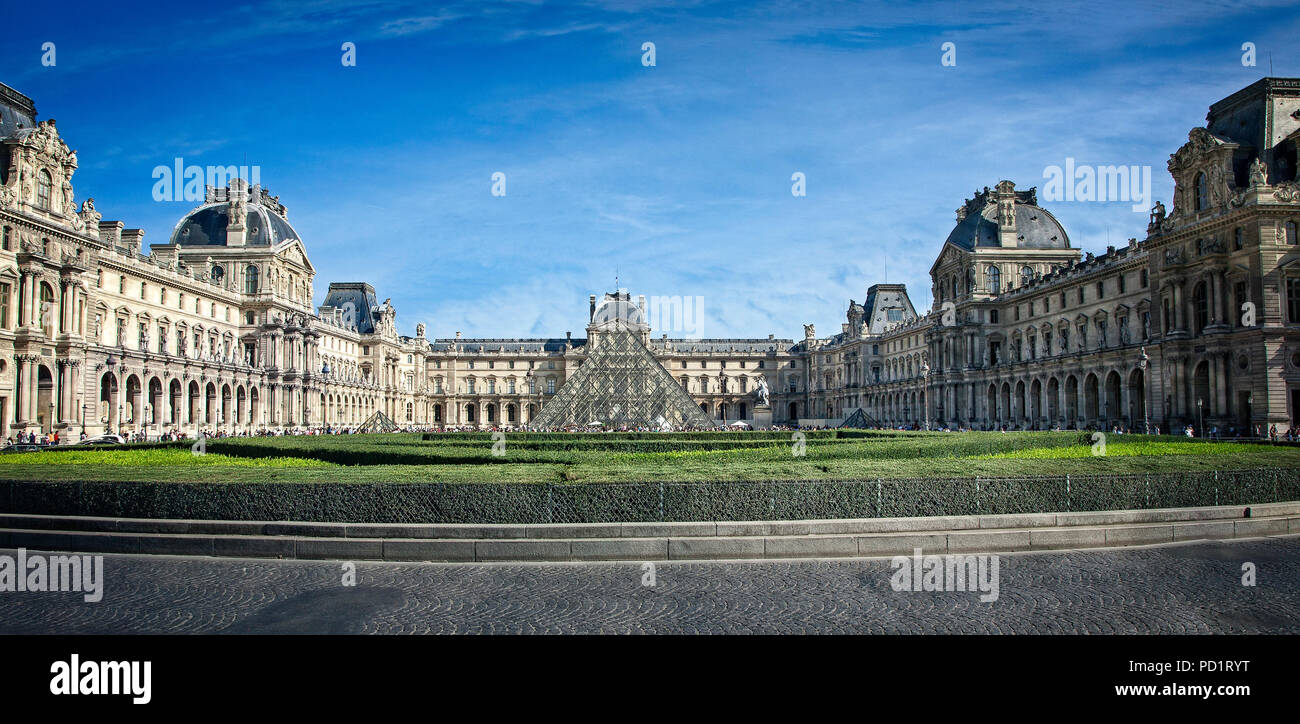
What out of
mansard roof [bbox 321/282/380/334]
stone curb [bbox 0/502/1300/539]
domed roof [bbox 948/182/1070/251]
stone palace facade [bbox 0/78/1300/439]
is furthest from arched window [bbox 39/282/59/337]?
domed roof [bbox 948/182/1070/251]

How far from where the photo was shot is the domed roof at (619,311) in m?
91.9

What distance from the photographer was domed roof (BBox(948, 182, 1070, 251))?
5856 centimetres

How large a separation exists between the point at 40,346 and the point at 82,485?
93.5ft

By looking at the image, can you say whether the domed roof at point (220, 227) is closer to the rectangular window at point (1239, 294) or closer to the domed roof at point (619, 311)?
the domed roof at point (619, 311)

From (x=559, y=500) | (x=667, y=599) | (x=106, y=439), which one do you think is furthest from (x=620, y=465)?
(x=106, y=439)

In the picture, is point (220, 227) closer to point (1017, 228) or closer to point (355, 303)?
point (355, 303)

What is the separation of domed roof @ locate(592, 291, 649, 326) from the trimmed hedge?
80635 mm

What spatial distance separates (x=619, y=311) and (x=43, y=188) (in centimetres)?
6273

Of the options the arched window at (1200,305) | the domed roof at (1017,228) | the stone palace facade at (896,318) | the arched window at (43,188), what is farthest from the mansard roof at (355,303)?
the arched window at (1200,305)

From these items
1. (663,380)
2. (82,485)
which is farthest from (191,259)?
(82,485)

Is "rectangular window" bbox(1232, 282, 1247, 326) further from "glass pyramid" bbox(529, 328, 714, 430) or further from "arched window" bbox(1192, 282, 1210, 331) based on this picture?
"glass pyramid" bbox(529, 328, 714, 430)

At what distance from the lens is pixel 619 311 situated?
92.4 meters

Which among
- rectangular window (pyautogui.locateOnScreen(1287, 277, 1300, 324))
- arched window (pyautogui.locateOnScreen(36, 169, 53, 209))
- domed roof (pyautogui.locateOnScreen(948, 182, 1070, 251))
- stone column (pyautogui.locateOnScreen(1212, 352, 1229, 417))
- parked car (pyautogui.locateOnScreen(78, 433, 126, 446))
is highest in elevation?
domed roof (pyautogui.locateOnScreen(948, 182, 1070, 251))

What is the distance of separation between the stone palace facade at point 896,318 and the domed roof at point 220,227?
0.18 meters
